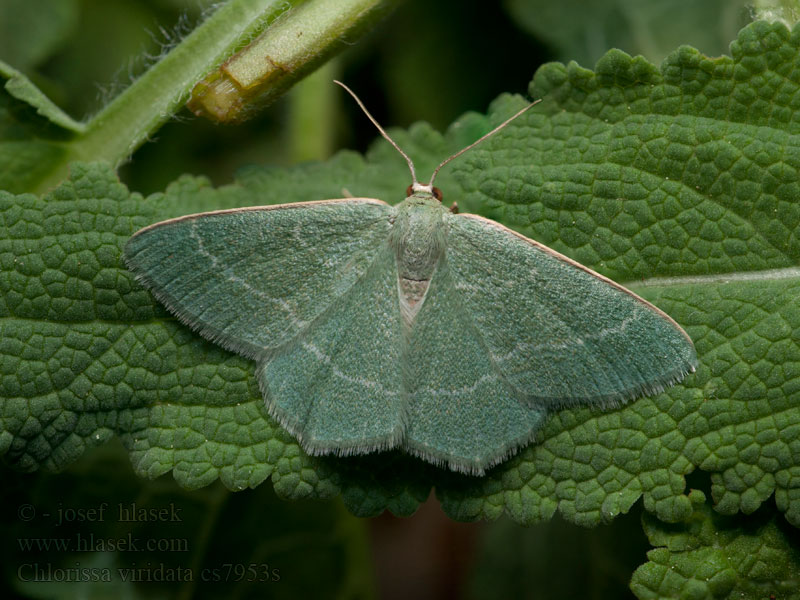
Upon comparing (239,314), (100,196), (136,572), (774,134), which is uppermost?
(774,134)

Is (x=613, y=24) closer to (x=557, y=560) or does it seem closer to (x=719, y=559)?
(x=719, y=559)

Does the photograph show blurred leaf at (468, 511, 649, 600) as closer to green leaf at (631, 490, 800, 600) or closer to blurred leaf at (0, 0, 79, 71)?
green leaf at (631, 490, 800, 600)

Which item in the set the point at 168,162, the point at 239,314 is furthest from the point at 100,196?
the point at 168,162

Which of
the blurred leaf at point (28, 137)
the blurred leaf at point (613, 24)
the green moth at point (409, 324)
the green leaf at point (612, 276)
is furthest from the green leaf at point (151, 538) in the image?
the blurred leaf at point (613, 24)

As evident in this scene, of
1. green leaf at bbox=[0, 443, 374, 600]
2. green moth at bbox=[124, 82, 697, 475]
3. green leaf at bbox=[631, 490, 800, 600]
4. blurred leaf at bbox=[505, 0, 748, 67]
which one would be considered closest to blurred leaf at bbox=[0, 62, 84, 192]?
green moth at bbox=[124, 82, 697, 475]

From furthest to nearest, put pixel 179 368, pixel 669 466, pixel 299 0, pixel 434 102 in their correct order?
1. pixel 434 102
2. pixel 299 0
3. pixel 179 368
4. pixel 669 466

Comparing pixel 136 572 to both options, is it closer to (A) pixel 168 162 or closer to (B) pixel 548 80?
(A) pixel 168 162
